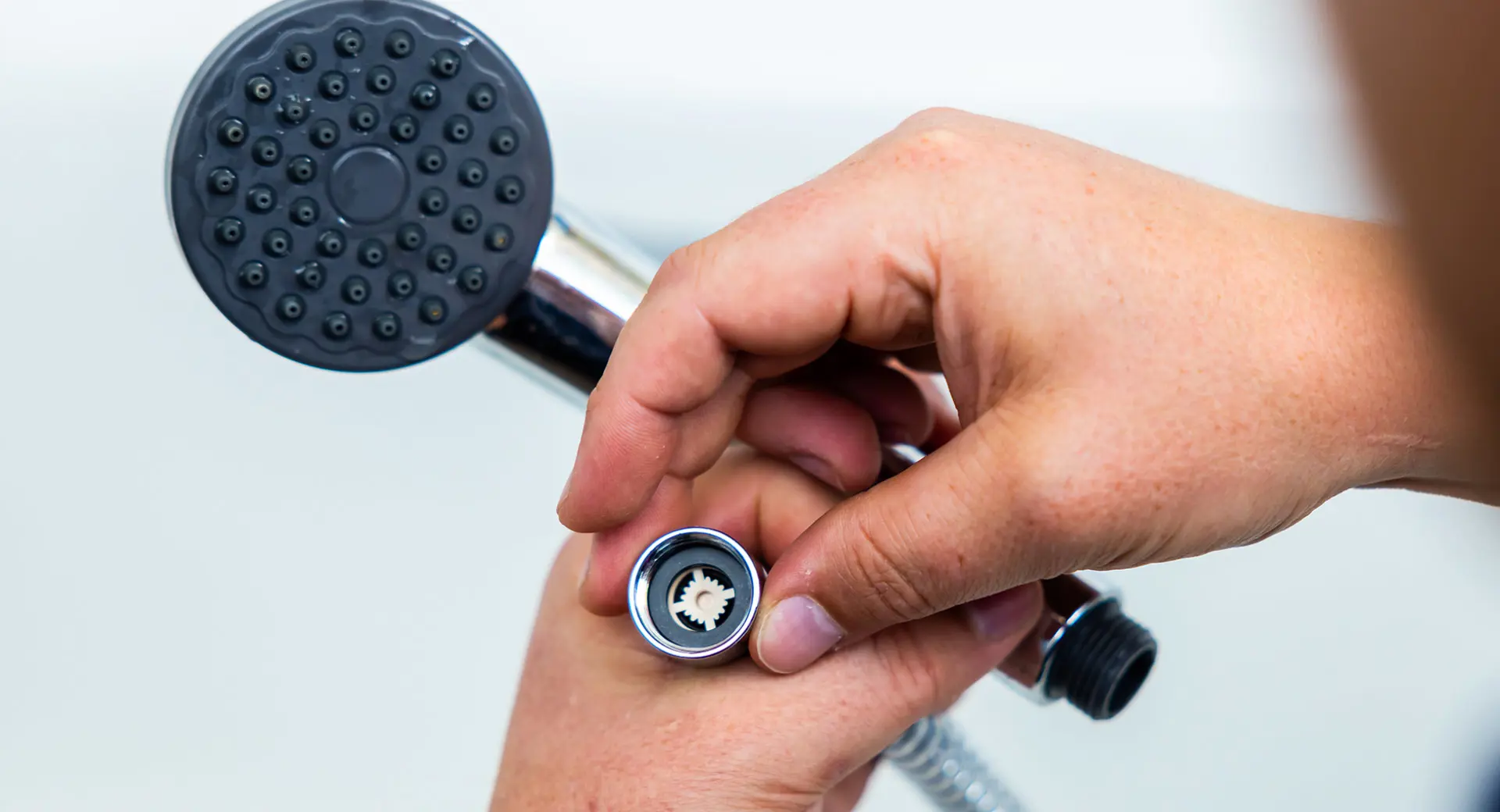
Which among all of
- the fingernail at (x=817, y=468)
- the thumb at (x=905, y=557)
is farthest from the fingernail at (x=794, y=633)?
the fingernail at (x=817, y=468)

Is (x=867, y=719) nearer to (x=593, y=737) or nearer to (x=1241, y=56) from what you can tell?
(x=593, y=737)

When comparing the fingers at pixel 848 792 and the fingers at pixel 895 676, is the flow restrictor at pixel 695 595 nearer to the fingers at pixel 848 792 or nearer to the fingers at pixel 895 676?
the fingers at pixel 895 676

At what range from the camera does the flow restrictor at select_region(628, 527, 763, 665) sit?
469 millimetres

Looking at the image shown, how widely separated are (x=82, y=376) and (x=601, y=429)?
397 millimetres

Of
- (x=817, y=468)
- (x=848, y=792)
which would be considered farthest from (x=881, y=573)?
(x=848, y=792)

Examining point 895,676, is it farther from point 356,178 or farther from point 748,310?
point 356,178

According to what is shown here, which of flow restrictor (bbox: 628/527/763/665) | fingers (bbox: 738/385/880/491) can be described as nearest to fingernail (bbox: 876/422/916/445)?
fingers (bbox: 738/385/880/491)

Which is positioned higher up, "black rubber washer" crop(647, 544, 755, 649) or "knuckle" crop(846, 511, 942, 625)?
"knuckle" crop(846, 511, 942, 625)

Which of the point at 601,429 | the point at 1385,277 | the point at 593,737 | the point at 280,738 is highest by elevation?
the point at 1385,277

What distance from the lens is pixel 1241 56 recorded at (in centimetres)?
77

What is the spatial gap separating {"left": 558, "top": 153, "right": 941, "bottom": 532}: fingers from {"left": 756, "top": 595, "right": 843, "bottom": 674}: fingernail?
0.27 feet

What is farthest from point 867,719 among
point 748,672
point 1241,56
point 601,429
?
point 1241,56

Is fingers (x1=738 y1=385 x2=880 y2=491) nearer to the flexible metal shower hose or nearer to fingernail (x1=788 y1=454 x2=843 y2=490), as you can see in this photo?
fingernail (x1=788 y1=454 x2=843 y2=490)

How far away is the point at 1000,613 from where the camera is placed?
507 mm
